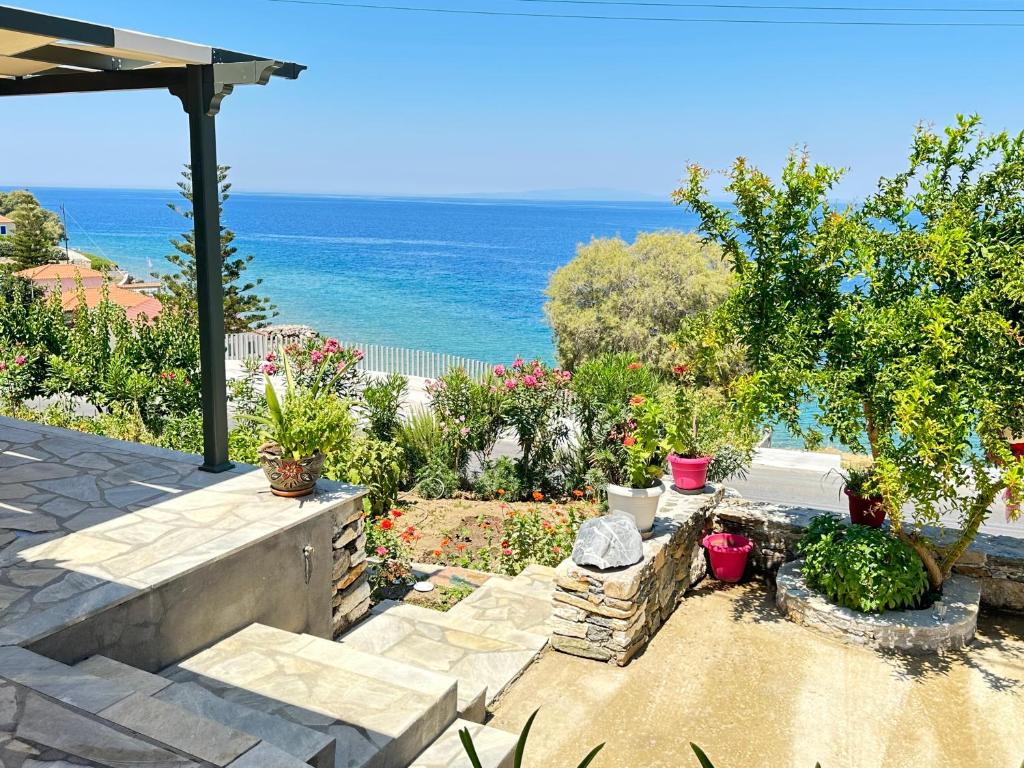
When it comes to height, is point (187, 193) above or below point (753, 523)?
above

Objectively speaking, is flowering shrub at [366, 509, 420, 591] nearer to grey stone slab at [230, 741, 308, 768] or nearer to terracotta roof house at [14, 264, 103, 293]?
grey stone slab at [230, 741, 308, 768]

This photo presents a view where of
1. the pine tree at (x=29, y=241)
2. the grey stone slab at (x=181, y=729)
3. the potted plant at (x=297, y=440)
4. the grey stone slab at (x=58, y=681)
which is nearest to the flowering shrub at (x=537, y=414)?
the potted plant at (x=297, y=440)

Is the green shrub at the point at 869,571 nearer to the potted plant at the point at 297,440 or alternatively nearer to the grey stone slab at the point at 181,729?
the potted plant at the point at 297,440

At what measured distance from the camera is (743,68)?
345 ft

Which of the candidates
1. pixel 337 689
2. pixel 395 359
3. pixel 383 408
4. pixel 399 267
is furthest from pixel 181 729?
pixel 399 267

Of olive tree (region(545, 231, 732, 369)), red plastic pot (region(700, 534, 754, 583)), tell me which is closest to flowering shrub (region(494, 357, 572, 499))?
red plastic pot (region(700, 534, 754, 583))

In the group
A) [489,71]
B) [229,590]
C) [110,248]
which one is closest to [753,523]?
[229,590]

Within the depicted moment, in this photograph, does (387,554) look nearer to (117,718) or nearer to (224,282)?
(117,718)

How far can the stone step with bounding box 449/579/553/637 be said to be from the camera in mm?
5328

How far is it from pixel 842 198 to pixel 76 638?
542 cm

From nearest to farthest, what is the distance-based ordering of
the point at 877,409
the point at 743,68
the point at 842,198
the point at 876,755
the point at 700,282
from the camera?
the point at 876,755
the point at 877,409
the point at 842,198
the point at 700,282
the point at 743,68

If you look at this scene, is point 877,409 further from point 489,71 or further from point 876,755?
point 489,71

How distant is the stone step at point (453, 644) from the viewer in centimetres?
458

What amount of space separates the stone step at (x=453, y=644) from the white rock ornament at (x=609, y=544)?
2.16 ft
